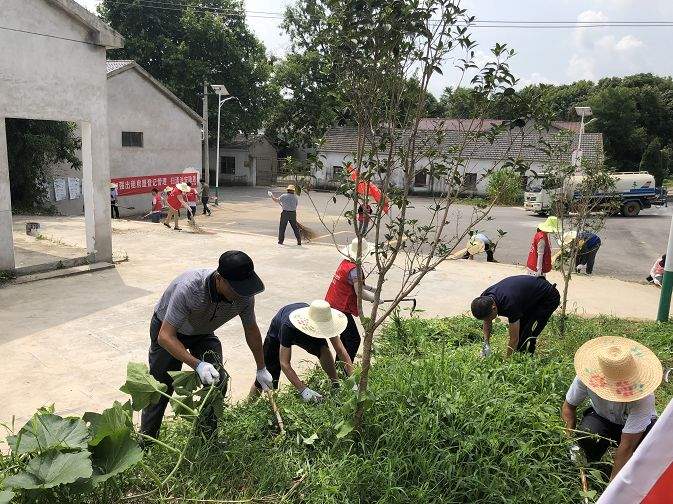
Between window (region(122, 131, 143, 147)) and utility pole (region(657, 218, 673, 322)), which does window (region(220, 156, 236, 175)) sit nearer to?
window (region(122, 131, 143, 147))

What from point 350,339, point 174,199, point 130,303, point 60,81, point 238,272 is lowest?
point 130,303

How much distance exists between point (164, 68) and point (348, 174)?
94.1ft

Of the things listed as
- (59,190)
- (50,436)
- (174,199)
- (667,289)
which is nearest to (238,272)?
(50,436)

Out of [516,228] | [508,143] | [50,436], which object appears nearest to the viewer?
[50,436]

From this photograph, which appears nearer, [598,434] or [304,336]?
[598,434]

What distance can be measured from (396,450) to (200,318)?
4.82ft

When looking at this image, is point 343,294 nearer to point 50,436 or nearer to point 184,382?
point 184,382

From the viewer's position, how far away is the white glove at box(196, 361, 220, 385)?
309 centimetres

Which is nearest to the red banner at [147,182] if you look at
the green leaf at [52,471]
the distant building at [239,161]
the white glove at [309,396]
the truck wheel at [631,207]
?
the distant building at [239,161]

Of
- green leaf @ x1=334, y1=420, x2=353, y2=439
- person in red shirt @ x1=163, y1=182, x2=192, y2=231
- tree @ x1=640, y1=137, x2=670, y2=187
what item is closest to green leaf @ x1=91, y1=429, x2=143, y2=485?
green leaf @ x1=334, y1=420, x2=353, y2=439

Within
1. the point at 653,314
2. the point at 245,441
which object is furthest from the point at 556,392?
the point at 653,314

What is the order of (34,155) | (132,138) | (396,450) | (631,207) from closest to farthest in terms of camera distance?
Result: (396,450)
(34,155)
(132,138)
(631,207)

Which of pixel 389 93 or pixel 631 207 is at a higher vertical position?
pixel 389 93

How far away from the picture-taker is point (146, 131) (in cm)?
2030
